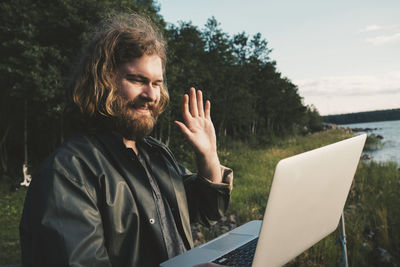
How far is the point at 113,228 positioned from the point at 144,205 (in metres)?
0.20

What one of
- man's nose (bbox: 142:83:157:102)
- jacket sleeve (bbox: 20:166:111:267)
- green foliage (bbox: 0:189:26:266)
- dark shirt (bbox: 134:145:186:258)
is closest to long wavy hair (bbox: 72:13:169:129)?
man's nose (bbox: 142:83:157:102)

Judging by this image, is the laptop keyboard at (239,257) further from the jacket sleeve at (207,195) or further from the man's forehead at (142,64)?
the man's forehead at (142,64)

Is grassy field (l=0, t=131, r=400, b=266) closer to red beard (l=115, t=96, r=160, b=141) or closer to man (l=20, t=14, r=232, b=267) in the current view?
man (l=20, t=14, r=232, b=267)

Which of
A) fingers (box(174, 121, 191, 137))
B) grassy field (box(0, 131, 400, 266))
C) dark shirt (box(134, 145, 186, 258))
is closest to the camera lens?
dark shirt (box(134, 145, 186, 258))

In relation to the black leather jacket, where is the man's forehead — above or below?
above

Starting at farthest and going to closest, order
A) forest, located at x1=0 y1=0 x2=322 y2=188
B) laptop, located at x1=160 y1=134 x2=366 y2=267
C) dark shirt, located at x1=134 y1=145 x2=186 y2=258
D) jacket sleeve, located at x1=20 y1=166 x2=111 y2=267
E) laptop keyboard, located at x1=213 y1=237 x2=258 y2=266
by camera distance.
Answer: forest, located at x1=0 y1=0 x2=322 y2=188 → dark shirt, located at x1=134 y1=145 x2=186 y2=258 → laptop keyboard, located at x1=213 y1=237 x2=258 y2=266 → jacket sleeve, located at x1=20 y1=166 x2=111 y2=267 → laptop, located at x1=160 y1=134 x2=366 y2=267

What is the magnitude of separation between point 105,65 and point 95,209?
3.04ft

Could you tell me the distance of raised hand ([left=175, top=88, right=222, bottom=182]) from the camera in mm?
1815

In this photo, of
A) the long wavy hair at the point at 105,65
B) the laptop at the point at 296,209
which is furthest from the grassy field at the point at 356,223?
the long wavy hair at the point at 105,65

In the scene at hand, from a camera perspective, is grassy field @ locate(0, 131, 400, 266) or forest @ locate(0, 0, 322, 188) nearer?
grassy field @ locate(0, 131, 400, 266)

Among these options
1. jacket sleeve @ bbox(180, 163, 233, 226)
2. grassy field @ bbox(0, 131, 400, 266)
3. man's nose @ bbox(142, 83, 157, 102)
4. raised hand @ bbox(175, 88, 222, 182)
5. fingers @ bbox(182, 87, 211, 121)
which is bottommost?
grassy field @ bbox(0, 131, 400, 266)

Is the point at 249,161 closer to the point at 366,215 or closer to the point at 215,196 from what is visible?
the point at 366,215

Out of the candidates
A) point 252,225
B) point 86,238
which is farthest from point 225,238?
point 86,238

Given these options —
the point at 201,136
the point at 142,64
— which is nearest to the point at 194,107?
the point at 201,136
